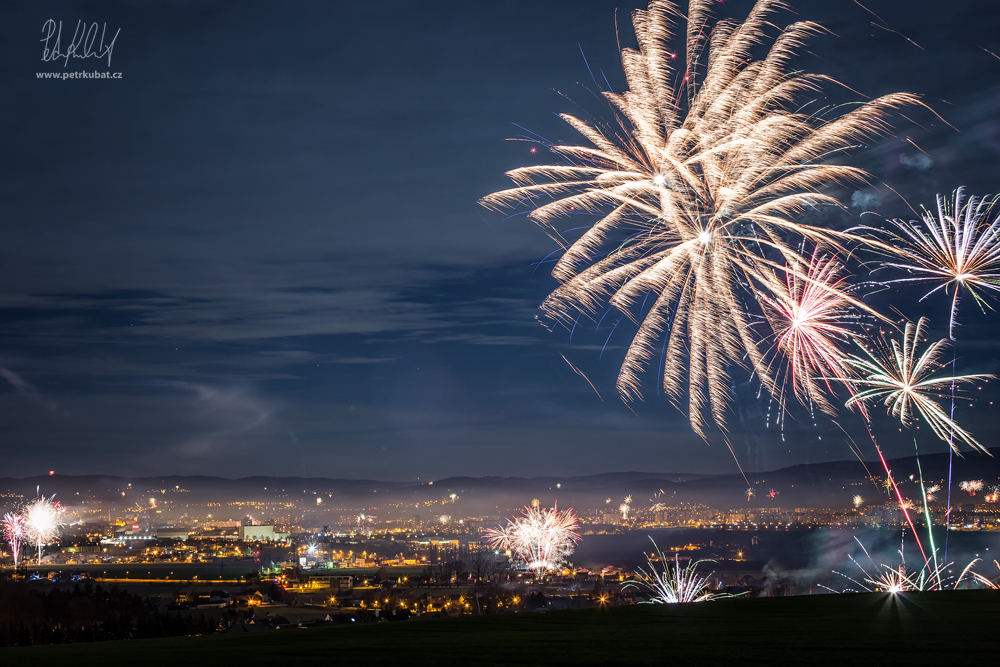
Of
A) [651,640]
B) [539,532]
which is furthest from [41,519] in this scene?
Result: [651,640]

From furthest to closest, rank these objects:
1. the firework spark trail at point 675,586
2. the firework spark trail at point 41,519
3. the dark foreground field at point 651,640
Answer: the firework spark trail at point 41,519 → the firework spark trail at point 675,586 → the dark foreground field at point 651,640

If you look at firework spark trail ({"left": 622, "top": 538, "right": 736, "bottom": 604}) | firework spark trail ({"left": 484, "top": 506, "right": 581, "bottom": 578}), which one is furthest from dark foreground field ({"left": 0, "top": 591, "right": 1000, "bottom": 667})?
firework spark trail ({"left": 484, "top": 506, "right": 581, "bottom": 578})

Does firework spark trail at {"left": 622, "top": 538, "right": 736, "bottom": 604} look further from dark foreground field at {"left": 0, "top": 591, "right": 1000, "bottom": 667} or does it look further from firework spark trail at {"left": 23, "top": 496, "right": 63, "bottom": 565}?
firework spark trail at {"left": 23, "top": 496, "right": 63, "bottom": 565}

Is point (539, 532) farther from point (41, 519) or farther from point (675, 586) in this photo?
point (41, 519)

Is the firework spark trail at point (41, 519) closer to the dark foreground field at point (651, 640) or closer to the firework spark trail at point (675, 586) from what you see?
the firework spark trail at point (675, 586)

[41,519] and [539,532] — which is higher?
[41,519]

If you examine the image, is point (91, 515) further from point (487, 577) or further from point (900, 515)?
point (900, 515)

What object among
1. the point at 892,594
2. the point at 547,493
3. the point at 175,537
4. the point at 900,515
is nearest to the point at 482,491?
the point at 547,493

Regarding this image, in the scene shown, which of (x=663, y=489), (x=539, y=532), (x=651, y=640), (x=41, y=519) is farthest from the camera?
(x=663, y=489)

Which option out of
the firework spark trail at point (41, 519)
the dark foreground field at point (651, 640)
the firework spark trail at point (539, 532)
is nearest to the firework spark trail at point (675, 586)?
the firework spark trail at point (539, 532)
